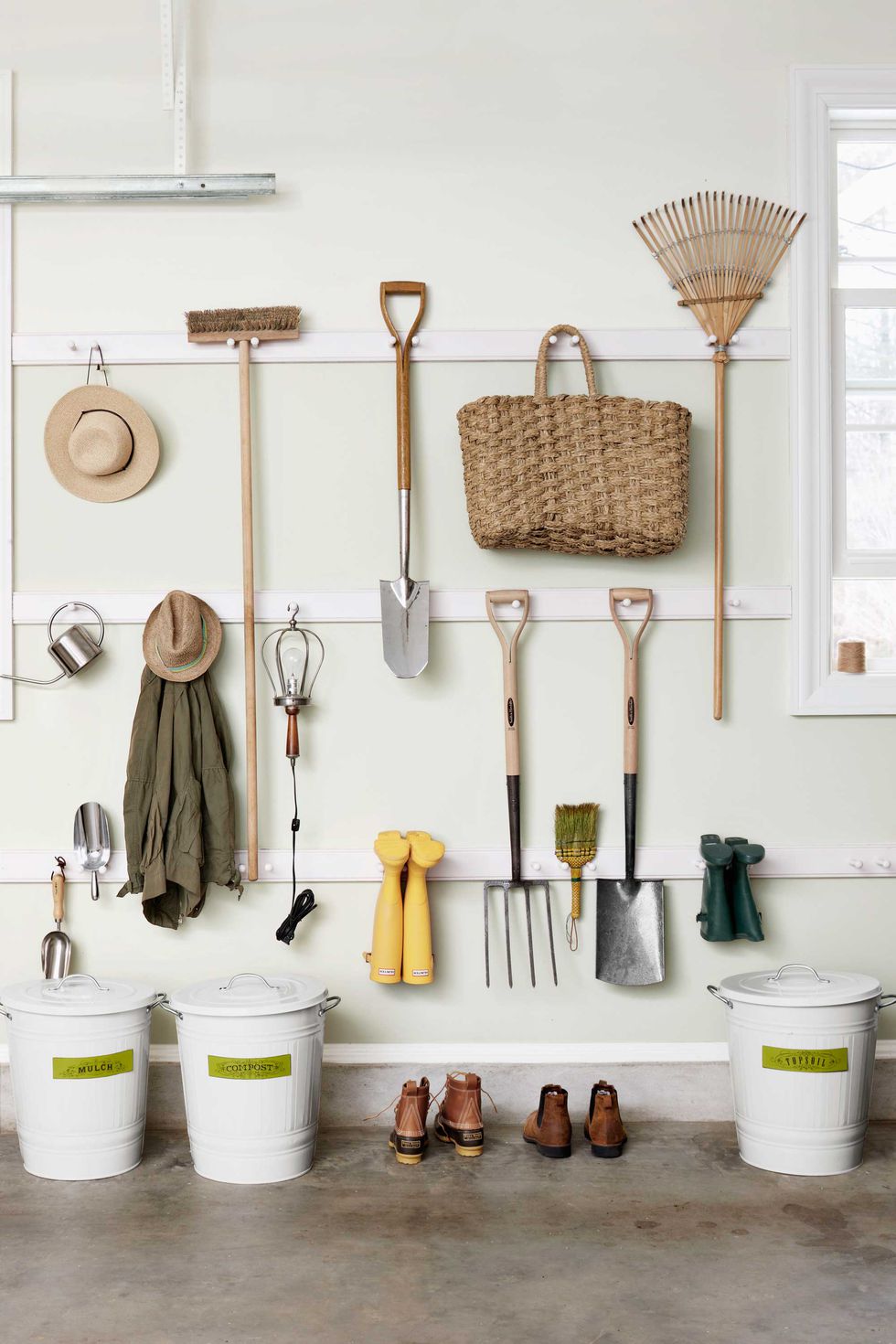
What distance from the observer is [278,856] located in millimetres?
3221

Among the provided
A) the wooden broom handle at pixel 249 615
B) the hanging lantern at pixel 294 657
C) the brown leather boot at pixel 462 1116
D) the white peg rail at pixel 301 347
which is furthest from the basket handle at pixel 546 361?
the brown leather boot at pixel 462 1116

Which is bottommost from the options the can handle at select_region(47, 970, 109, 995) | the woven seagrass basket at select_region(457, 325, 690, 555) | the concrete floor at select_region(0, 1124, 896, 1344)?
the concrete floor at select_region(0, 1124, 896, 1344)

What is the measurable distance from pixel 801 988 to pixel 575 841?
2.30 feet

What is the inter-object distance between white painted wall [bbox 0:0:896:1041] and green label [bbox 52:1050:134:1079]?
381 millimetres

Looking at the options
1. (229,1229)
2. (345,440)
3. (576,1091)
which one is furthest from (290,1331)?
(345,440)

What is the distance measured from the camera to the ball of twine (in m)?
3.29

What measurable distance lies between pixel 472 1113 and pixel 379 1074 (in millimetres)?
335

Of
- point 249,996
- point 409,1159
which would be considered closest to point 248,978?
point 249,996

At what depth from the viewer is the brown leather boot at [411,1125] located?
116 inches

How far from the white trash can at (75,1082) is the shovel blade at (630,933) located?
126 centimetres

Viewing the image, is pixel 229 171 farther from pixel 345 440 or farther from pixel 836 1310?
pixel 836 1310

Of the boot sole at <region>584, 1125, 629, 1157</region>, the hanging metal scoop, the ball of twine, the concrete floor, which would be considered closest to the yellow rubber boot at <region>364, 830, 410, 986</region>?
the concrete floor

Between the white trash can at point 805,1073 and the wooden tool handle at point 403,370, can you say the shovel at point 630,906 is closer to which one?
the white trash can at point 805,1073

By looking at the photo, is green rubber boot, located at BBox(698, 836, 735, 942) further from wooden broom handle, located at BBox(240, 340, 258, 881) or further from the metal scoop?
the metal scoop
